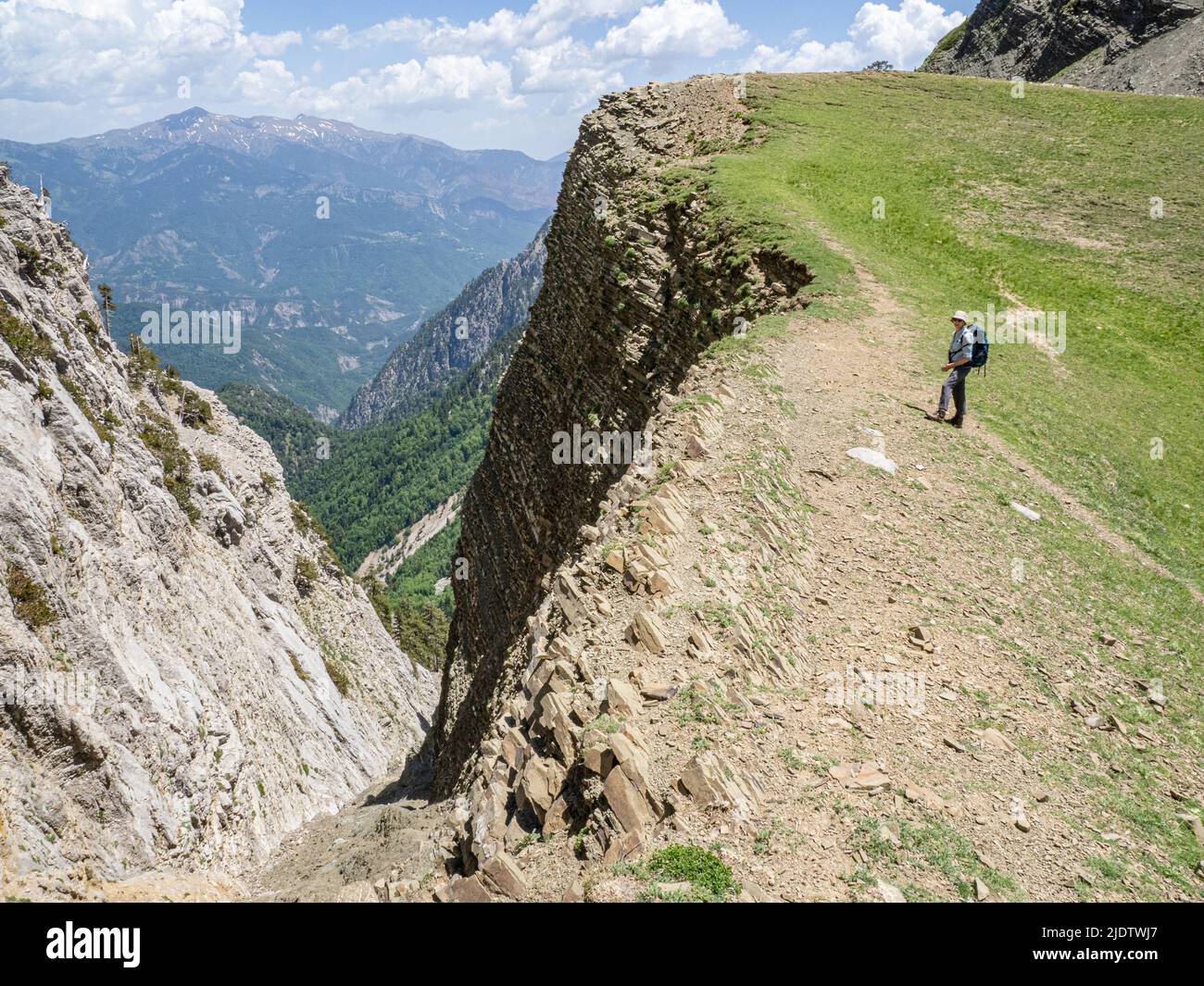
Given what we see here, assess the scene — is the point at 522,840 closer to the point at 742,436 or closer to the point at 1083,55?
the point at 742,436

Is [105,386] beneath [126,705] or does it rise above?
above

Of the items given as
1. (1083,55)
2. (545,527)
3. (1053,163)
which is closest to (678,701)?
(545,527)

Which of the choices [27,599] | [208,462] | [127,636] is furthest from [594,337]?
[208,462]

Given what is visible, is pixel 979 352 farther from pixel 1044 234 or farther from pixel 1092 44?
pixel 1092 44

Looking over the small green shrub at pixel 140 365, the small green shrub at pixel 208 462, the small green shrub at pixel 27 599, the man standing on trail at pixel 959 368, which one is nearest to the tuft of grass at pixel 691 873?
the man standing on trail at pixel 959 368

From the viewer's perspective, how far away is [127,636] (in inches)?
1053

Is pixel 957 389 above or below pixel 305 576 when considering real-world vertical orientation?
above

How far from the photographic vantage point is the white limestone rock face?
64.7 feet

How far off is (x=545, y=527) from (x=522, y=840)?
2278 cm

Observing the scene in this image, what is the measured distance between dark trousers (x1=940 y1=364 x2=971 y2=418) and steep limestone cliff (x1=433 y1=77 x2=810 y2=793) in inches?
310

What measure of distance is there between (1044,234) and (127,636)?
4110cm

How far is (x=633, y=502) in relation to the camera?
45.8 ft

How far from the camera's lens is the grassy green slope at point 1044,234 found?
19.5m

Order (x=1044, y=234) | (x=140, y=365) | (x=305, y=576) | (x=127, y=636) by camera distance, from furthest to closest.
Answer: (x=305, y=576) → (x=140, y=365) → (x=1044, y=234) → (x=127, y=636)
